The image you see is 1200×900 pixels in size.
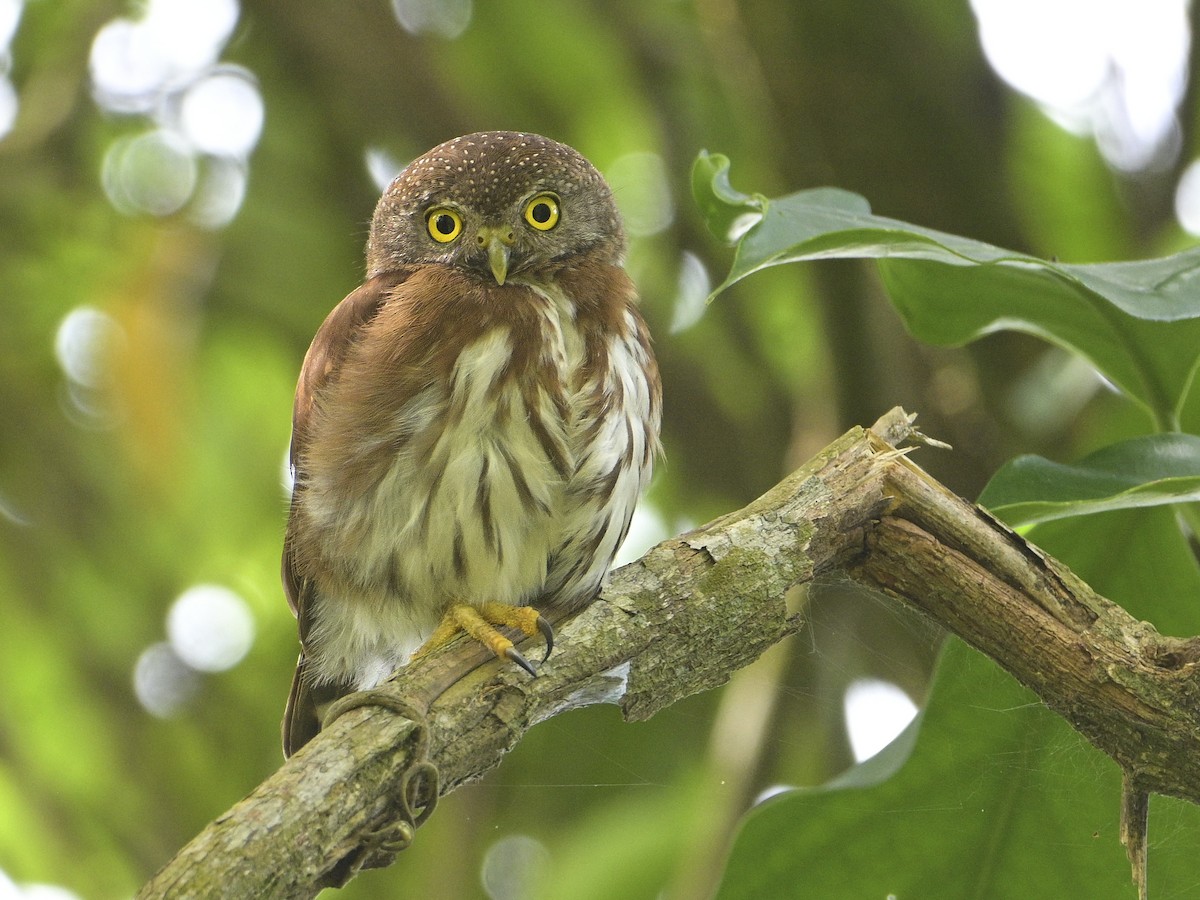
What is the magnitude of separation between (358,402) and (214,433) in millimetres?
2316

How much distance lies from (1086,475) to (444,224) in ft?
5.14

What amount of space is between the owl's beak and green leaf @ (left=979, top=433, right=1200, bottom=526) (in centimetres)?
118

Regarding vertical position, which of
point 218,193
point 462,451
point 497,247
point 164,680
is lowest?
point 462,451

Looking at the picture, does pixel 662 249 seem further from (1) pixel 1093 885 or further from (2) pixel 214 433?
(1) pixel 1093 885

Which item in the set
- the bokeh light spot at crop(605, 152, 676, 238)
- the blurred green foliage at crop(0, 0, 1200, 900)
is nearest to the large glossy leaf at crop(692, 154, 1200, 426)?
the blurred green foliage at crop(0, 0, 1200, 900)

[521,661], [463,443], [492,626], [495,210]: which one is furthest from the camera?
[495,210]

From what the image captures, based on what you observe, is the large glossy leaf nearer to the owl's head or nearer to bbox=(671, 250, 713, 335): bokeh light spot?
the owl's head

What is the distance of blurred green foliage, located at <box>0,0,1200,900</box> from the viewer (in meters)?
3.87

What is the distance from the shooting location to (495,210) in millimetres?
3066

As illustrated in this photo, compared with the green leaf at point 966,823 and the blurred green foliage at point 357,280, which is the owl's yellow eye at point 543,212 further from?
the green leaf at point 966,823

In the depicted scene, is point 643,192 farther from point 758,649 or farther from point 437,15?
point 758,649

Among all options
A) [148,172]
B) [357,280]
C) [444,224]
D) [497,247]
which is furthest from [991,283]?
[148,172]

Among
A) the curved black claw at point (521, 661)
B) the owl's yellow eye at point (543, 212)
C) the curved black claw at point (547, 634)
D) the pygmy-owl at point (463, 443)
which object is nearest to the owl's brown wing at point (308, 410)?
the pygmy-owl at point (463, 443)

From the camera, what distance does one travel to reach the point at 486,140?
3162 mm
